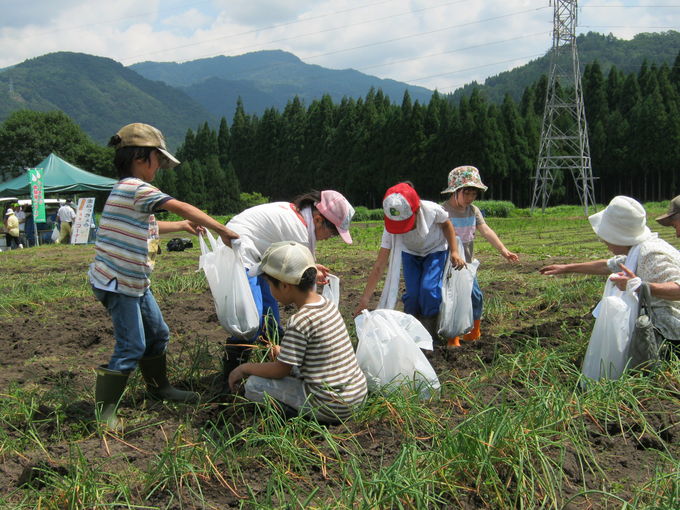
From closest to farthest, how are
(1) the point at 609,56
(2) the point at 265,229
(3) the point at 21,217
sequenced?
(2) the point at 265,229
(3) the point at 21,217
(1) the point at 609,56

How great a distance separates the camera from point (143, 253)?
11.1ft

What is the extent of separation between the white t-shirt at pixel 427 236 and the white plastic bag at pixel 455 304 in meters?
0.18

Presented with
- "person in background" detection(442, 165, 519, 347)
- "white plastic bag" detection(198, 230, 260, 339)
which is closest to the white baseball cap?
"white plastic bag" detection(198, 230, 260, 339)

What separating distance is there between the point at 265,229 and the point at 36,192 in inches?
685

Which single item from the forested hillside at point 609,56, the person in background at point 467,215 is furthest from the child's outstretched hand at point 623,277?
the forested hillside at point 609,56

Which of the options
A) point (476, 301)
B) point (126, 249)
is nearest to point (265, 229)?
point (126, 249)

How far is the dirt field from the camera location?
268cm

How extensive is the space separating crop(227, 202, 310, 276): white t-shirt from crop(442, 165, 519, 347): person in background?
163cm

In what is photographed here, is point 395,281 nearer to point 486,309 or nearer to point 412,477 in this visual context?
point 486,309

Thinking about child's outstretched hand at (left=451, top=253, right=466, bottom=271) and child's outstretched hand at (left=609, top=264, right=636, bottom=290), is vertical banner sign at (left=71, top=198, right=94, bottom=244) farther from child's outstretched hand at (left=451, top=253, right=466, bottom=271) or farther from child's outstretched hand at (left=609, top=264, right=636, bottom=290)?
child's outstretched hand at (left=609, top=264, right=636, bottom=290)

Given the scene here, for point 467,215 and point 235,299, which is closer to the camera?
point 235,299

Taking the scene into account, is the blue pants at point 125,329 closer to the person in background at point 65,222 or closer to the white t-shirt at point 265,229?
the white t-shirt at point 265,229

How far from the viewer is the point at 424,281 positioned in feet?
16.1

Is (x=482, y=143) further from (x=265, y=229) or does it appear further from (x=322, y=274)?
(x=322, y=274)
